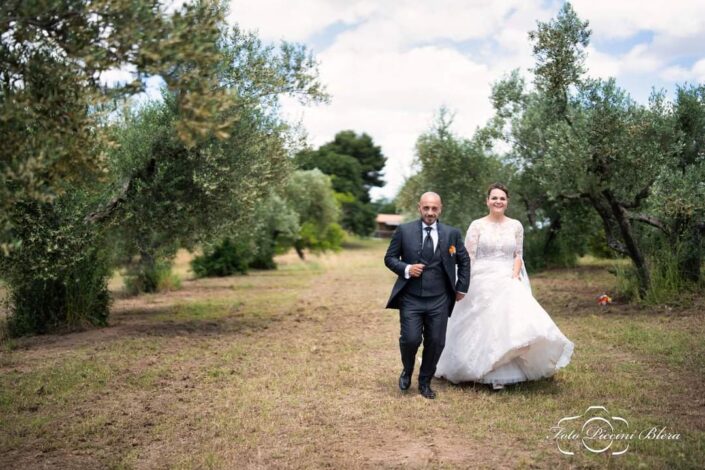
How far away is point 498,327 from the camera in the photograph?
8.03m

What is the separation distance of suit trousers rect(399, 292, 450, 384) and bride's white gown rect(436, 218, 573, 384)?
0.46m

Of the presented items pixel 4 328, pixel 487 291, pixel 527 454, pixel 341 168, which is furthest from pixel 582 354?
pixel 341 168

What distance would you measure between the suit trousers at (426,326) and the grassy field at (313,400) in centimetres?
47

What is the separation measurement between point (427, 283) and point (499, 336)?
1072 mm

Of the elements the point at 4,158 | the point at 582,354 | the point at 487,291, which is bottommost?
the point at 582,354

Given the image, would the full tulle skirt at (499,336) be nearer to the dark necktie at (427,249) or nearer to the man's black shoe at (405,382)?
the man's black shoe at (405,382)

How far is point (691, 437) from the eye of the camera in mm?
6074

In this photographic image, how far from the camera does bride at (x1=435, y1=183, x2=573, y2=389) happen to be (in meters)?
7.86

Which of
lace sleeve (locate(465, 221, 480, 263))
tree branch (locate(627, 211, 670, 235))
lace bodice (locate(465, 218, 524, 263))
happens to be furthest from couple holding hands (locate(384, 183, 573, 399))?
tree branch (locate(627, 211, 670, 235))

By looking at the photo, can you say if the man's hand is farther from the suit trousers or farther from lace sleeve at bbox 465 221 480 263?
lace sleeve at bbox 465 221 480 263

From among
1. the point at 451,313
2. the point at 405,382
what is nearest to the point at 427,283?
the point at 451,313

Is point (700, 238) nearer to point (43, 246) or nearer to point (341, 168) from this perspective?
point (43, 246)

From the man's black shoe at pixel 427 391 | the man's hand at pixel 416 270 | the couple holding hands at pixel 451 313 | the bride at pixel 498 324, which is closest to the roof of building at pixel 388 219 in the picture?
the bride at pixel 498 324

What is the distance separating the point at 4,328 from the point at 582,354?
11541 mm
